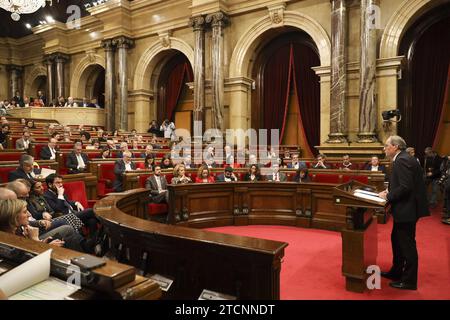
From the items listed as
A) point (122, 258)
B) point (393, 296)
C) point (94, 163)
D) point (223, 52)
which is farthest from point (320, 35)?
point (122, 258)

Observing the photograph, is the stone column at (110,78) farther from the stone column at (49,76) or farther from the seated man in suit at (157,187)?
the seated man in suit at (157,187)

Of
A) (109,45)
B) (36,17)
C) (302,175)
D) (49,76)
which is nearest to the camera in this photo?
(302,175)

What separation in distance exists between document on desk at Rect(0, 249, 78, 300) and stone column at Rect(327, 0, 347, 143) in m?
8.24

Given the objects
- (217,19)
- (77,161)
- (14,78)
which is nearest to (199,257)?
(77,161)

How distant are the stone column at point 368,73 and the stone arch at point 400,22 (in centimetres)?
36

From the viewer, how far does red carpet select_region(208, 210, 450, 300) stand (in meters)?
2.98

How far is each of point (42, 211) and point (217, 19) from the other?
8.61 metres

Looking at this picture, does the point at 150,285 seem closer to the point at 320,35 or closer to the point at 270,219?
the point at 270,219

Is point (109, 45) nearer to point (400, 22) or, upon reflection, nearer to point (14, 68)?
point (14, 68)

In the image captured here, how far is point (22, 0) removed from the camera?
9.41m

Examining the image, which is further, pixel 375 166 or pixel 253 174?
pixel 375 166

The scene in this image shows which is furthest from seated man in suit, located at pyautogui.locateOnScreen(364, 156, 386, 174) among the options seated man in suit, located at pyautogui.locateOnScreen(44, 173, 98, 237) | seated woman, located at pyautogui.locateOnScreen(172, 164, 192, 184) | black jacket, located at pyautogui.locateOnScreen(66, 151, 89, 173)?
black jacket, located at pyautogui.locateOnScreen(66, 151, 89, 173)

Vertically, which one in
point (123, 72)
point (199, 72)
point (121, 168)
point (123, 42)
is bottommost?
point (121, 168)

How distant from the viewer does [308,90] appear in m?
10.8
